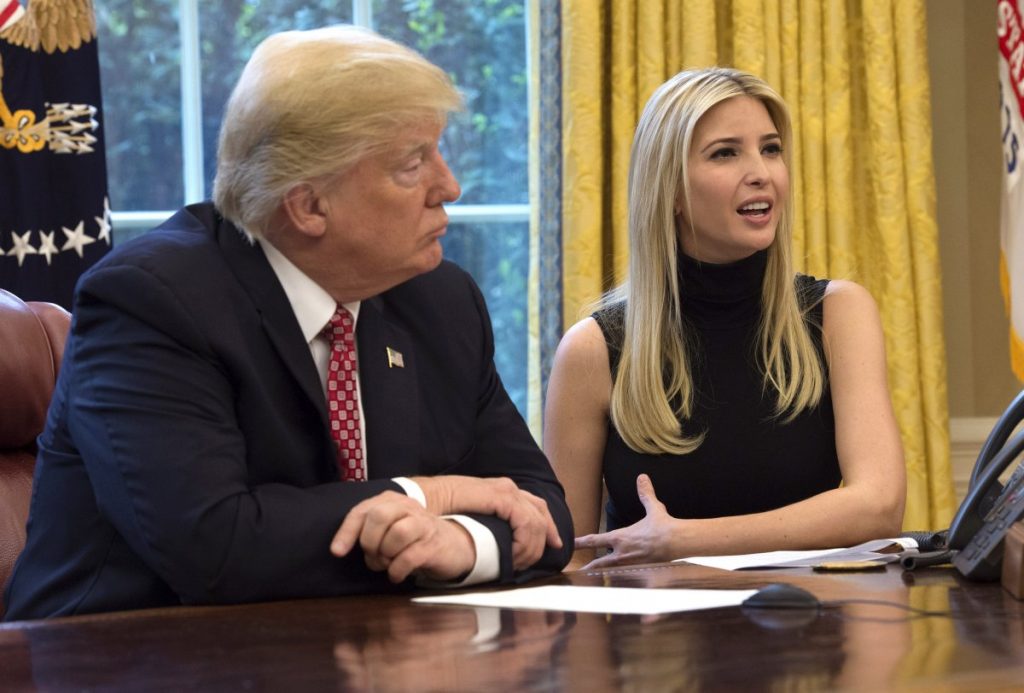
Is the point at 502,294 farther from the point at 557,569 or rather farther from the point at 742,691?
the point at 742,691

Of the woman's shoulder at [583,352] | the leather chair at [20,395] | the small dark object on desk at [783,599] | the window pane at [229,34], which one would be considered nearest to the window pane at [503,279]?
the window pane at [229,34]

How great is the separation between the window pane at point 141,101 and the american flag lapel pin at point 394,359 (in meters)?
2.06

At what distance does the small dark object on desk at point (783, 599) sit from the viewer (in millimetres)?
1237

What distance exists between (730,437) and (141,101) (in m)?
1.98

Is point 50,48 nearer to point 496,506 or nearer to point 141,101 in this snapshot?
point 141,101

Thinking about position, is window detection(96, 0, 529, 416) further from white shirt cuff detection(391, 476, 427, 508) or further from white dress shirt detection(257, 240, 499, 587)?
white shirt cuff detection(391, 476, 427, 508)

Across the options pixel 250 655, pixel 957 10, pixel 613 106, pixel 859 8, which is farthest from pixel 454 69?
pixel 250 655

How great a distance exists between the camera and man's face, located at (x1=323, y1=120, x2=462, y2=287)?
1.67 m

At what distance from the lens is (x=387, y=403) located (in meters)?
1.68

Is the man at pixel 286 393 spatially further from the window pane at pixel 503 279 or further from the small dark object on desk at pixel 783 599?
the window pane at pixel 503 279

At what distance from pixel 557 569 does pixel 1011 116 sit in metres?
2.26

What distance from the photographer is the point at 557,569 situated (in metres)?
1.71

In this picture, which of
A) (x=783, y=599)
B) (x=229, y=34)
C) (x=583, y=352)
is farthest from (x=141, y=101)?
(x=783, y=599)

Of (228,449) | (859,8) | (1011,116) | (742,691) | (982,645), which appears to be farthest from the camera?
(859,8)
